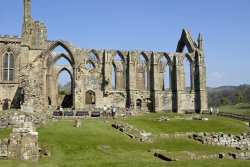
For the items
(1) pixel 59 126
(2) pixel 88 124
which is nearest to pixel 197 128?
(2) pixel 88 124

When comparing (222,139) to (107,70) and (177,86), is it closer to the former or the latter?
(107,70)

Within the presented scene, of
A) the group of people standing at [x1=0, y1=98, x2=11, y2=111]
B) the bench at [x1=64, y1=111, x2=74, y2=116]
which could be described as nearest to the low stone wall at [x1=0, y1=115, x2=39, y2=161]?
the bench at [x1=64, y1=111, x2=74, y2=116]

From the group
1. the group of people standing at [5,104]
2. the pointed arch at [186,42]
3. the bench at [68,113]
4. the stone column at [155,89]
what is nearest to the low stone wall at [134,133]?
the bench at [68,113]

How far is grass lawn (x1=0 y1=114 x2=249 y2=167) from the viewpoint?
1777 centimetres

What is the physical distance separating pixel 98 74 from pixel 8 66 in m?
14.4

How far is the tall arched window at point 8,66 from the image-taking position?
5209cm

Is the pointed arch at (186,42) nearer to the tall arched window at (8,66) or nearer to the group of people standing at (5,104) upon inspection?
the tall arched window at (8,66)

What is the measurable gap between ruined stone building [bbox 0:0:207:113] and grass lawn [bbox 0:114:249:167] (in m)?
17.0

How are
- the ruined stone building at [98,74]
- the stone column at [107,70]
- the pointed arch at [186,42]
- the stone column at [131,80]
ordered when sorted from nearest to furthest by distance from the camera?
1. the ruined stone building at [98,74]
2. the stone column at [107,70]
3. the stone column at [131,80]
4. the pointed arch at [186,42]

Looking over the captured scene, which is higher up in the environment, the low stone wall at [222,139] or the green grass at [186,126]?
the green grass at [186,126]

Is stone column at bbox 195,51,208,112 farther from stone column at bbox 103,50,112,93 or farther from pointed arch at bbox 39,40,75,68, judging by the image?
pointed arch at bbox 39,40,75,68

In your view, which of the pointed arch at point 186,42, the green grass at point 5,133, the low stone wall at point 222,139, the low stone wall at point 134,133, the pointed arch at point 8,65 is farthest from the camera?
the pointed arch at point 186,42

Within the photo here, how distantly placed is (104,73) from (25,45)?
12.2 m

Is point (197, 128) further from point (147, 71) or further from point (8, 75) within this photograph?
point (8, 75)
